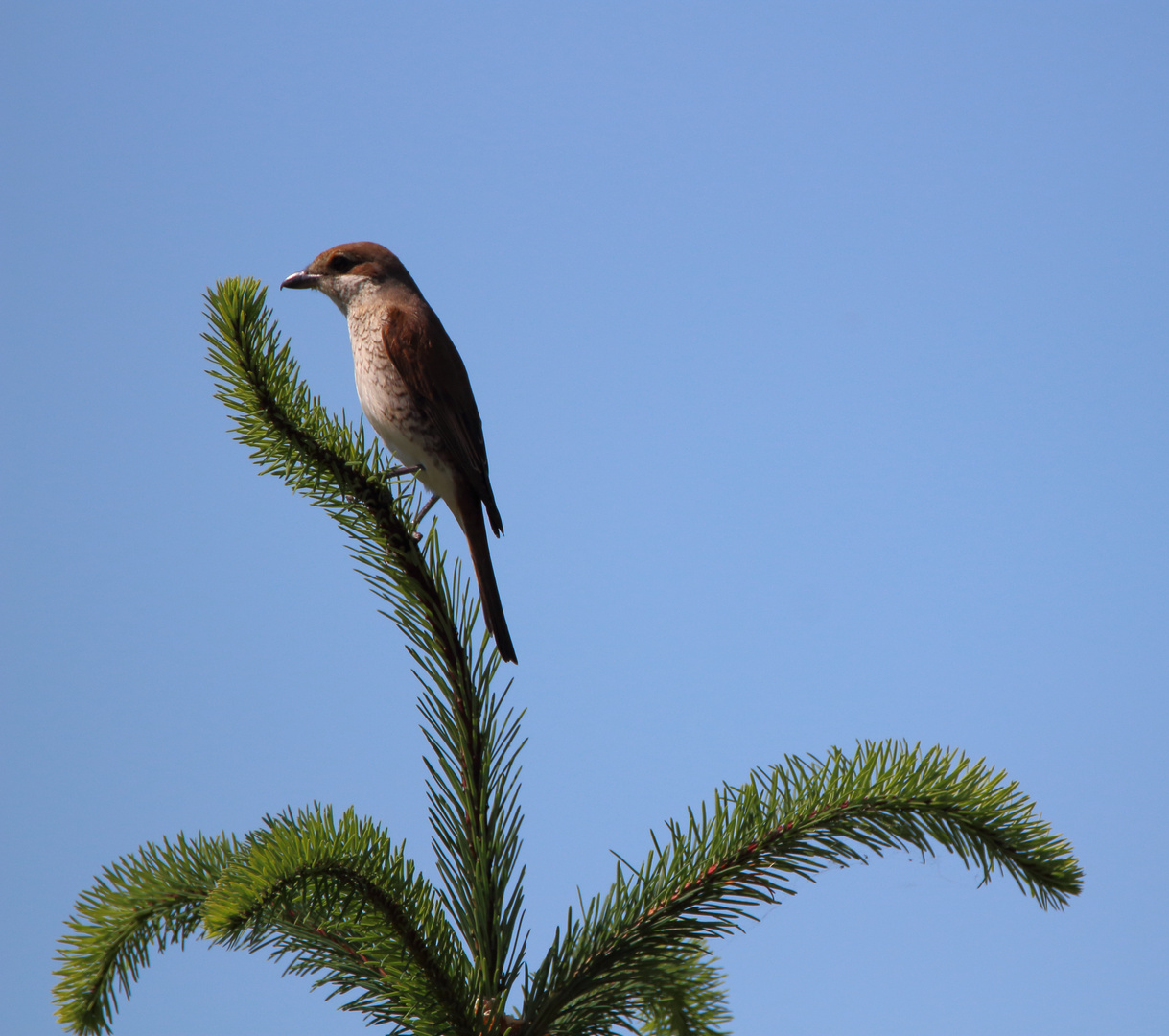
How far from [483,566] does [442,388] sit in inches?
33.7

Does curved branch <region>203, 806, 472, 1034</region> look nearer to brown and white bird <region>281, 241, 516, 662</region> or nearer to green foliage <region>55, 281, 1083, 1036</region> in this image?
green foliage <region>55, 281, 1083, 1036</region>

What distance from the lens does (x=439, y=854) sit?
88.0 inches

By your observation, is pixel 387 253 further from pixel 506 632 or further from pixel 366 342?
pixel 506 632

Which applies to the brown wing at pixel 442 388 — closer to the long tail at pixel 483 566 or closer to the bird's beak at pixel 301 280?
the long tail at pixel 483 566

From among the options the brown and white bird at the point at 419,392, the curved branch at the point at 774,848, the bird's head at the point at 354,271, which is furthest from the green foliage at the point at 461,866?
the bird's head at the point at 354,271

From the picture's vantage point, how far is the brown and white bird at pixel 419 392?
385 centimetres

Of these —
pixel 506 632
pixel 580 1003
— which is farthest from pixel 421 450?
pixel 580 1003

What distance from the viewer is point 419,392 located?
155 inches

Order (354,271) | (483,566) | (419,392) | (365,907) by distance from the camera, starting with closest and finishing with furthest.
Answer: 1. (365,907)
2. (483,566)
3. (419,392)
4. (354,271)

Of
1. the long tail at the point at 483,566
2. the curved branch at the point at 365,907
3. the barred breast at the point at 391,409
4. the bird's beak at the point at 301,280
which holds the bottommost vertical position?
the curved branch at the point at 365,907

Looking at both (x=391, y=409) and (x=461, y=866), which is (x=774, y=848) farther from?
(x=391, y=409)

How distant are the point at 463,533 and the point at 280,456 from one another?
1.48 metres

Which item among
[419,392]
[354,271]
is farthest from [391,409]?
[354,271]

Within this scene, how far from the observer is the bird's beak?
446cm
